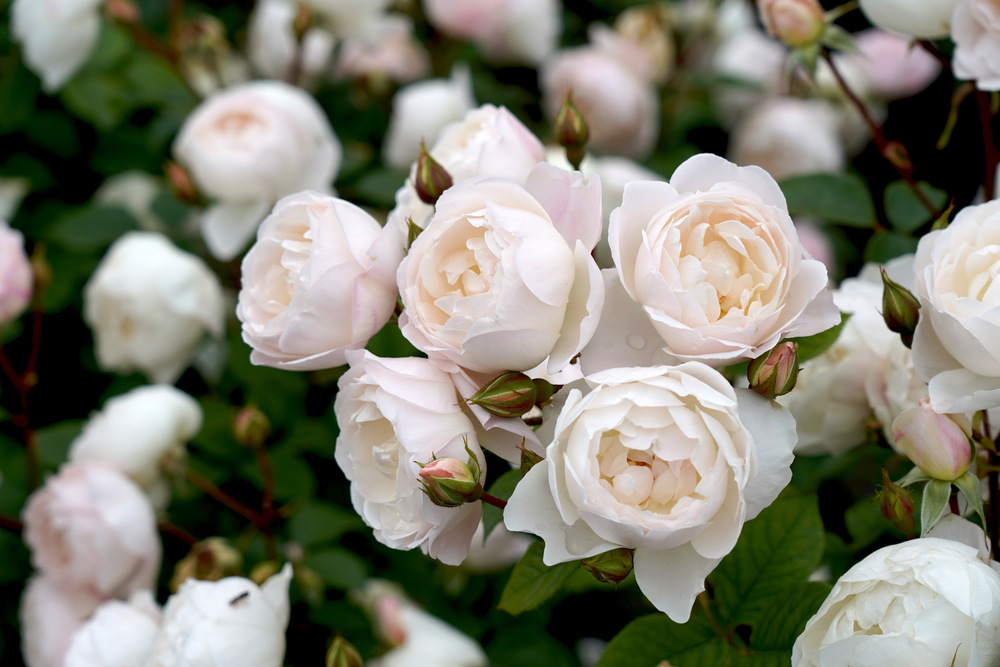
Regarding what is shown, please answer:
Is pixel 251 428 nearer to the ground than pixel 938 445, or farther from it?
nearer to the ground

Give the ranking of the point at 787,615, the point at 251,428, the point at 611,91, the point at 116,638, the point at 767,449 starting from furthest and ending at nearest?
the point at 611,91 → the point at 251,428 → the point at 116,638 → the point at 787,615 → the point at 767,449

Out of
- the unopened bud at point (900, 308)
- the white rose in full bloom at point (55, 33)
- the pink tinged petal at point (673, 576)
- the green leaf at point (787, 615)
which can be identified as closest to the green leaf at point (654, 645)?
the green leaf at point (787, 615)

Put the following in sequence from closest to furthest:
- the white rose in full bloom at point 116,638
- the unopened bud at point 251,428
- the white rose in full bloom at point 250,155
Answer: the white rose in full bloom at point 116,638, the unopened bud at point 251,428, the white rose in full bloom at point 250,155

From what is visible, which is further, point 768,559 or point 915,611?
point 768,559

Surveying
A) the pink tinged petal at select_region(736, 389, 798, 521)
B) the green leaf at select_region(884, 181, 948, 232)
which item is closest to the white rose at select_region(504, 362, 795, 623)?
the pink tinged petal at select_region(736, 389, 798, 521)

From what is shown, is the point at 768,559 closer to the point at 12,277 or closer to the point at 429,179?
the point at 429,179

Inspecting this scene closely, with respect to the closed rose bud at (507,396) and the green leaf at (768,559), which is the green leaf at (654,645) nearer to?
the green leaf at (768,559)

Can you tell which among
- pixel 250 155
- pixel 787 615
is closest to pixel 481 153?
pixel 787 615
